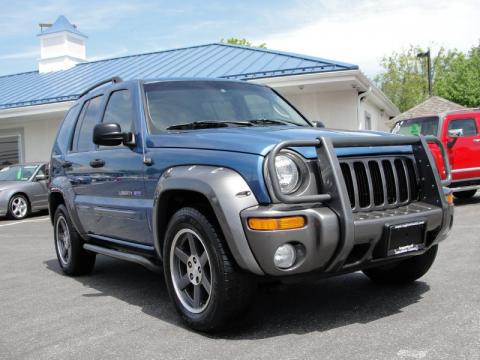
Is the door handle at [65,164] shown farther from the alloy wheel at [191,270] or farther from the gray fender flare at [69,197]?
the alloy wheel at [191,270]

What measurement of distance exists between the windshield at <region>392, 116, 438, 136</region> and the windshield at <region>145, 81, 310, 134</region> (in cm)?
726

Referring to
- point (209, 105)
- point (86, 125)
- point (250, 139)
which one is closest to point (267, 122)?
point (209, 105)

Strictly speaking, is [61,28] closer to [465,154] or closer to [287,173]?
[465,154]

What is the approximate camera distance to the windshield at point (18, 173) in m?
15.1

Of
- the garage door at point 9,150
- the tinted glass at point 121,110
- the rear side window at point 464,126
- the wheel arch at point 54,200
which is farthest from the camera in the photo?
the garage door at point 9,150

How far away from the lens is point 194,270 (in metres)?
4.12

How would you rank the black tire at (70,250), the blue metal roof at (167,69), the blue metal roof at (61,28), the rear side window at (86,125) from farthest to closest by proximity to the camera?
1. the blue metal roof at (61,28)
2. the blue metal roof at (167,69)
3. the black tire at (70,250)
4. the rear side window at (86,125)

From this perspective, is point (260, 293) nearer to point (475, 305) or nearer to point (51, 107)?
point (475, 305)

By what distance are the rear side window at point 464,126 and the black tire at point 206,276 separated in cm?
912

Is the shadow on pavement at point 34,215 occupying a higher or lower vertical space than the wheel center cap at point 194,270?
lower

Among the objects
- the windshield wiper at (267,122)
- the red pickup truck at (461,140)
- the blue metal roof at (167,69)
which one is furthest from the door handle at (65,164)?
the blue metal roof at (167,69)

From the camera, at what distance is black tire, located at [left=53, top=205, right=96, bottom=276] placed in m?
6.27

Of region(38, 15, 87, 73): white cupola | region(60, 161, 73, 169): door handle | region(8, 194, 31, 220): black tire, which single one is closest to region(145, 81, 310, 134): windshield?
region(60, 161, 73, 169): door handle

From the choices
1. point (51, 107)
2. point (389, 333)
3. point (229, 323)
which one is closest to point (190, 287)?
point (229, 323)
